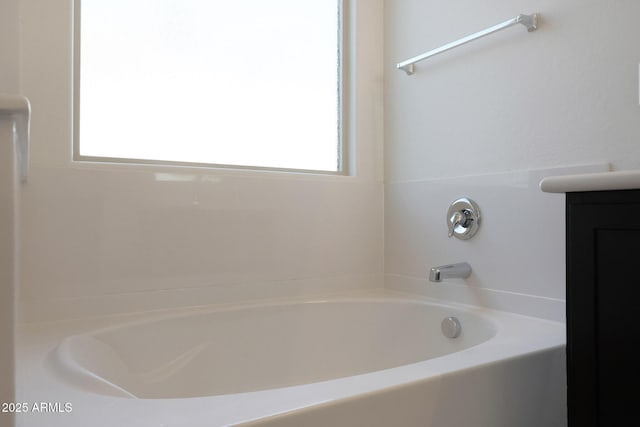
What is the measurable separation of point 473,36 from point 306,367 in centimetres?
126

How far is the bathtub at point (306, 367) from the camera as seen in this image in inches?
28.1

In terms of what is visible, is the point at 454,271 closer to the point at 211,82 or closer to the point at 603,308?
the point at 603,308

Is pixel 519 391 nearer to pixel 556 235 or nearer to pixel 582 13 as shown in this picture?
pixel 556 235

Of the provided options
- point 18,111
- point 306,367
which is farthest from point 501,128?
point 18,111

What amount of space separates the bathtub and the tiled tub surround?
0.27 feet

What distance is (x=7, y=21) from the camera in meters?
1.29

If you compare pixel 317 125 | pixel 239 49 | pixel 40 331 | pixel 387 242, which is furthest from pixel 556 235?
pixel 40 331

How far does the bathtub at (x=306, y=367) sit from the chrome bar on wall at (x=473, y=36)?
0.90m

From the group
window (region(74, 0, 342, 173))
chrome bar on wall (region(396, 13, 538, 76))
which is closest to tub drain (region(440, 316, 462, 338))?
window (region(74, 0, 342, 173))

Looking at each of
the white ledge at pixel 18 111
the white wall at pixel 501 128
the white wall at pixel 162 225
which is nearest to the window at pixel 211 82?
the white wall at pixel 162 225

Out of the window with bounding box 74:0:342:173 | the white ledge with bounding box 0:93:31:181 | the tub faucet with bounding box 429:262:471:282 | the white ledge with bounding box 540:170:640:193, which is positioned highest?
the window with bounding box 74:0:342:173

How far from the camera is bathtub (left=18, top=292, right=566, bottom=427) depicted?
71cm

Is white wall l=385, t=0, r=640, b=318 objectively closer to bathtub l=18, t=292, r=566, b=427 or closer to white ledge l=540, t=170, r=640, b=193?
bathtub l=18, t=292, r=566, b=427

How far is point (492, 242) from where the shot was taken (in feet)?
4.98
